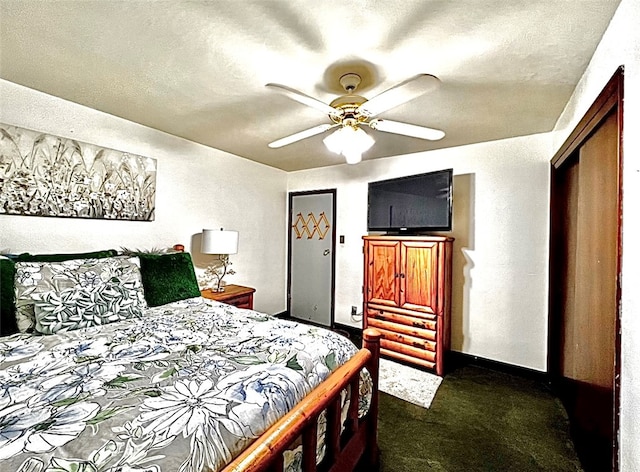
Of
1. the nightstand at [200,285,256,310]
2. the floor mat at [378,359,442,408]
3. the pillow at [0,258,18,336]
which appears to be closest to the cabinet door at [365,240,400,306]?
the floor mat at [378,359,442,408]

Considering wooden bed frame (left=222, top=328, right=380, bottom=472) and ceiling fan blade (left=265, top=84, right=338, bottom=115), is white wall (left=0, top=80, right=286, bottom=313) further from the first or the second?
wooden bed frame (left=222, top=328, right=380, bottom=472)

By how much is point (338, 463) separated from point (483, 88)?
226 cm

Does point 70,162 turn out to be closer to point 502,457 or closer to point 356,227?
point 356,227

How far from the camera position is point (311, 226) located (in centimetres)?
434

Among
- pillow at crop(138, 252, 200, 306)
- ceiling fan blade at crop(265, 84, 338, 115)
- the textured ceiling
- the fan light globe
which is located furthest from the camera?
pillow at crop(138, 252, 200, 306)

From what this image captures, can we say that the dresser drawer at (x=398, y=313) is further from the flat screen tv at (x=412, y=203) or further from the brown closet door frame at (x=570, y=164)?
the brown closet door frame at (x=570, y=164)

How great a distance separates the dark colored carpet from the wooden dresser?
1.33 ft

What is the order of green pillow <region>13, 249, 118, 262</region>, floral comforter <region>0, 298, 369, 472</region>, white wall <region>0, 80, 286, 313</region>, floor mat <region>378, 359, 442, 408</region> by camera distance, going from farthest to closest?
floor mat <region>378, 359, 442, 408</region> < white wall <region>0, 80, 286, 313</region> < green pillow <region>13, 249, 118, 262</region> < floral comforter <region>0, 298, 369, 472</region>

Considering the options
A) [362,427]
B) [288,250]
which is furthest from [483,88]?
[288,250]

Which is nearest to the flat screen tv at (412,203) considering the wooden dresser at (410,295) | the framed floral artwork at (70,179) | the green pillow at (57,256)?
the wooden dresser at (410,295)

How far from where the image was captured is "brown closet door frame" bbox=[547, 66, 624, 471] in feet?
4.07

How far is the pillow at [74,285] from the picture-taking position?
5.53ft

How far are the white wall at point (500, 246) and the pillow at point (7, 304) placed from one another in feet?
11.3

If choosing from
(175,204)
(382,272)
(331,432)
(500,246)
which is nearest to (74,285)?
(175,204)
